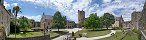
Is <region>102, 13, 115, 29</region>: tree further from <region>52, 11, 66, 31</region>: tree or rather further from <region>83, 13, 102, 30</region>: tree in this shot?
<region>52, 11, 66, 31</region>: tree

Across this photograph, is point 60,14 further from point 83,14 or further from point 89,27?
point 83,14

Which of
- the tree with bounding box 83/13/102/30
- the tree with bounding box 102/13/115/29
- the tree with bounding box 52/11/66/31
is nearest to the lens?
the tree with bounding box 83/13/102/30

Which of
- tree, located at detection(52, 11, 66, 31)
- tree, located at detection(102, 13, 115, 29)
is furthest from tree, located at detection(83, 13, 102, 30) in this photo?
tree, located at detection(102, 13, 115, 29)

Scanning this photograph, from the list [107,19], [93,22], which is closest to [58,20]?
[93,22]

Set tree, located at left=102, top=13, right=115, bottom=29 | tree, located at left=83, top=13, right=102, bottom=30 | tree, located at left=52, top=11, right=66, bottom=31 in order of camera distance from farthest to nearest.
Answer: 1. tree, located at left=102, top=13, right=115, bottom=29
2. tree, located at left=52, top=11, right=66, bottom=31
3. tree, located at left=83, top=13, right=102, bottom=30

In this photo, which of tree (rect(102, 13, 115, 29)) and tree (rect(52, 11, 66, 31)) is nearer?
tree (rect(52, 11, 66, 31))

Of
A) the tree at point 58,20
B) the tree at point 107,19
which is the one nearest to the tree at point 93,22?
the tree at point 58,20

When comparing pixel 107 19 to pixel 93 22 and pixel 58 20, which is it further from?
pixel 58 20

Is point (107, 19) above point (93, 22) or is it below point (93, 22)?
above

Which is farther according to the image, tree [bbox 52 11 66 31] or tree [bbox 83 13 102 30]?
tree [bbox 52 11 66 31]

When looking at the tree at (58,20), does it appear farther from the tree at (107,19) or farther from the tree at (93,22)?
the tree at (107,19)

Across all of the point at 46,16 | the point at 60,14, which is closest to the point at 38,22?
the point at 46,16

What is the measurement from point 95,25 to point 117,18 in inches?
2103

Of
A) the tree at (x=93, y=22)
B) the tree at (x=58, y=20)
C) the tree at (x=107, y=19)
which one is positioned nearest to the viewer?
the tree at (x=93, y=22)
